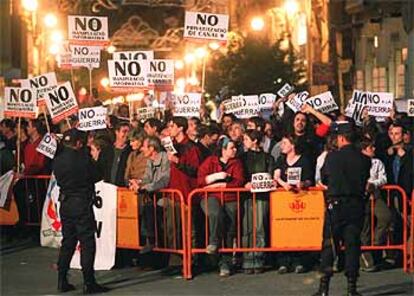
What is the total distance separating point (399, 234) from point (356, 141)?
2.42 metres

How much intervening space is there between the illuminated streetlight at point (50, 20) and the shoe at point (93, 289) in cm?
2940

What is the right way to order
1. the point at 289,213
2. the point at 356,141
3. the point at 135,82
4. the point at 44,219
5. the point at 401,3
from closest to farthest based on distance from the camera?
1. the point at 356,141
2. the point at 289,213
3. the point at 44,219
4. the point at 135,82
5. the point at 401,3

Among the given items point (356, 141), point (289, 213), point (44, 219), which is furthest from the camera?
point (44, 219)

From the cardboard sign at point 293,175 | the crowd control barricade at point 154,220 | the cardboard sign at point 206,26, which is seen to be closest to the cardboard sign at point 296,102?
the cardboard sign at point 206,26

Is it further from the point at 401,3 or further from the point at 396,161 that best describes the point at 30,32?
the point at 396,161

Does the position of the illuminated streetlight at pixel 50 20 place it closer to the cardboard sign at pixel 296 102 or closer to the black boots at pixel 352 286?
the cardboard sign at pixel 296 102

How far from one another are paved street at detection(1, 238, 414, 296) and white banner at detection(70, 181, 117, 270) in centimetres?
25

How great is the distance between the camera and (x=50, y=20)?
43.7 meters

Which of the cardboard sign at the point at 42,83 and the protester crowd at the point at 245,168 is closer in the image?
the protester crowd at the point at 245,168

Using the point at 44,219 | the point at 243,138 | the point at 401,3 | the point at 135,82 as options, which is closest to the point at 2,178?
the point at 44,219

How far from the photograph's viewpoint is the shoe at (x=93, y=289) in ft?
41.9

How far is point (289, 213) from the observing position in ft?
45.3

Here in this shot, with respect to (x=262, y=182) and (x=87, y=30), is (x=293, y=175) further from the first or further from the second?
(x=87, y=30)

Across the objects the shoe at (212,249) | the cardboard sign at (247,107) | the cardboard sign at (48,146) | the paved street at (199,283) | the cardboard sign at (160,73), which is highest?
the cardboard sign at (160,73)
